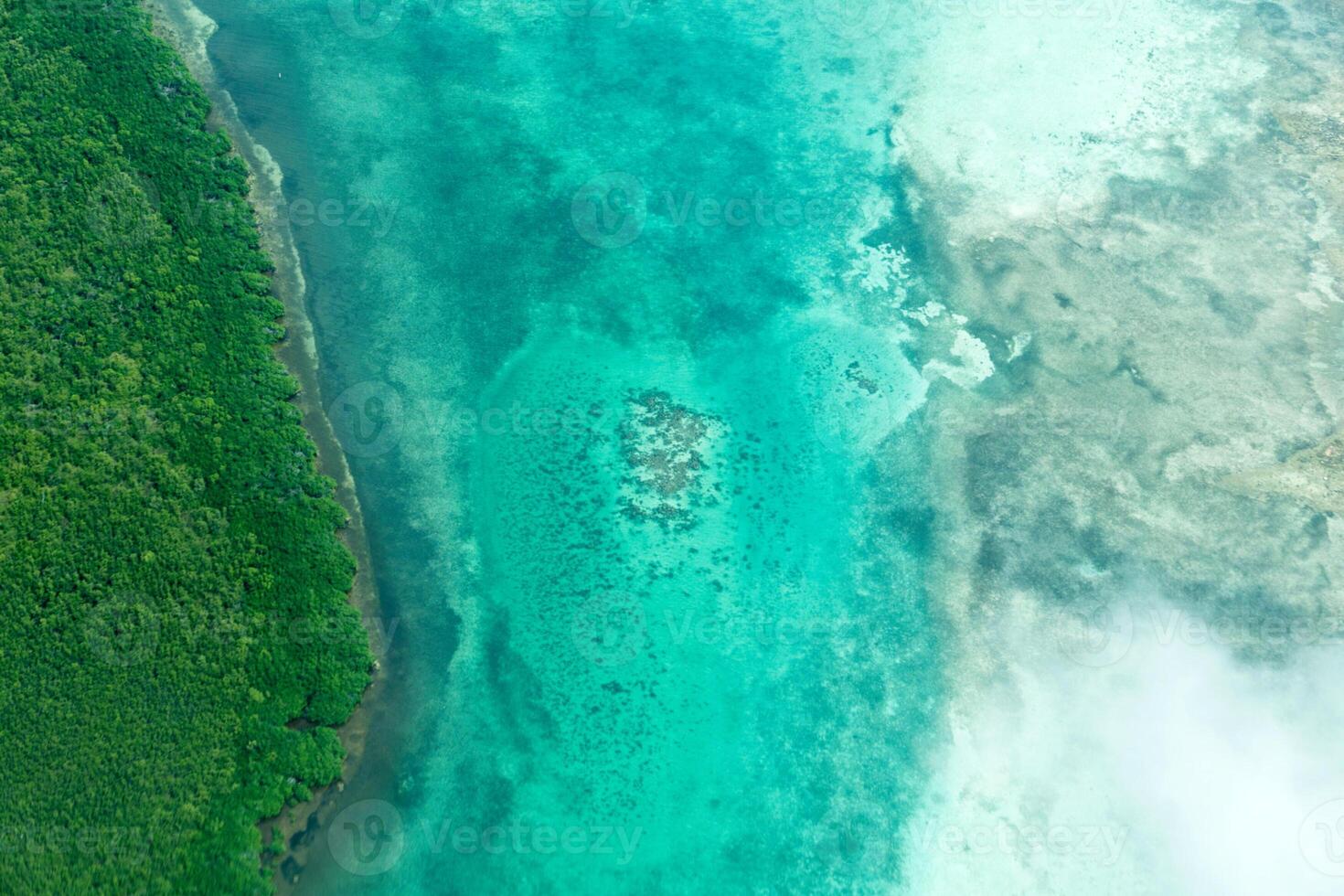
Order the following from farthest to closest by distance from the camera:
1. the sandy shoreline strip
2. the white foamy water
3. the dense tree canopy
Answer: the white foamy water, the sandy shoreline strip, the dense tree canopy

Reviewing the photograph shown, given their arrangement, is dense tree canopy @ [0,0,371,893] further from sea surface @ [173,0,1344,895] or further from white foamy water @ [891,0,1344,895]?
white foamy water @ [891,0,1344,895]

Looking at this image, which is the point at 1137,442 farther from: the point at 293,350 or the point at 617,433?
the point at 293,350

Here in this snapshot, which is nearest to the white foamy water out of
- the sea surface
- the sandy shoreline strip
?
the sea surface

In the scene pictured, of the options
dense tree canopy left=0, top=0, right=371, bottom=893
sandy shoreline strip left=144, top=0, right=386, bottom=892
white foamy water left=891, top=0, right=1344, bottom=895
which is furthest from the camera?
white foamy water left=891, top=0, right=1344, bottom=895

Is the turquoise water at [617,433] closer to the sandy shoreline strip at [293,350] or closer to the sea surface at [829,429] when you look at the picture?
the sea surface at [829,429]

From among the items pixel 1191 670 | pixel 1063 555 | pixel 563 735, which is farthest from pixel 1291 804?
pixel 563 735

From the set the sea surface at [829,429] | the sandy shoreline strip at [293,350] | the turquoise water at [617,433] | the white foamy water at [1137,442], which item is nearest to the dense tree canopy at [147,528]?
the sandy shoreline strip at [293,350]

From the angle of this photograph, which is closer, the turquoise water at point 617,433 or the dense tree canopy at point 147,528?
the dense tree canopy at point 147,528
